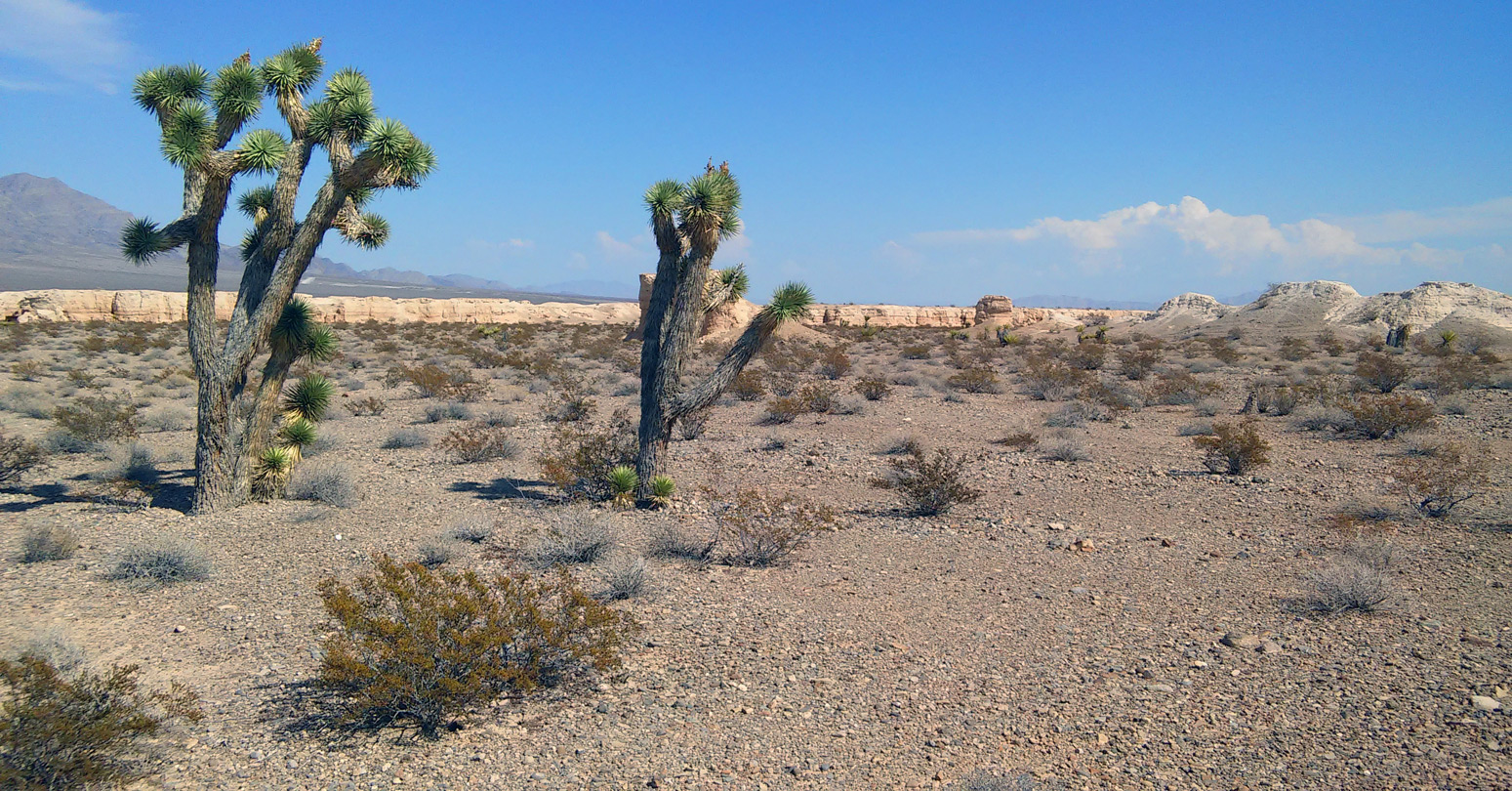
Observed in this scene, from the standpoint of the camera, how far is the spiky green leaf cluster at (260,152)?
364 inches

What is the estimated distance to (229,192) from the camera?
952cm

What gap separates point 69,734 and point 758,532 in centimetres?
569

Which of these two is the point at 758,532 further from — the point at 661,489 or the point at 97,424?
the point at 97,424

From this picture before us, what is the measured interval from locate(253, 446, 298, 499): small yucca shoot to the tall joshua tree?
0.13 meters

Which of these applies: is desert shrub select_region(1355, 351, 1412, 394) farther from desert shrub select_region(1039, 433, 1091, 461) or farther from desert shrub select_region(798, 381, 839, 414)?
desert shrub select_region(798, 381, 839, 414)

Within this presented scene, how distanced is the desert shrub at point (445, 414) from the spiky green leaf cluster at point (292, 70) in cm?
803

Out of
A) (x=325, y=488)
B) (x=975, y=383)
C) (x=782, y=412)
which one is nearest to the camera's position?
(x=325, y=488)

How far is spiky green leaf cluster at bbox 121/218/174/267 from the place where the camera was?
933 centimetres

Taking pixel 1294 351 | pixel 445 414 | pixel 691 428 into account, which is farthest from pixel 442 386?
pixel 1294 351

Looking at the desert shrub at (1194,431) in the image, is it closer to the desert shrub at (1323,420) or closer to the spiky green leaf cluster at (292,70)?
the desert shrub at (1323,420)

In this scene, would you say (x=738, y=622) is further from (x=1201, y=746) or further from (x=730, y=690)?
(x=1201, y=746)

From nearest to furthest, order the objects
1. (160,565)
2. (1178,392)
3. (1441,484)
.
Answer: (160,565) → (1441,484) → (1178,392)

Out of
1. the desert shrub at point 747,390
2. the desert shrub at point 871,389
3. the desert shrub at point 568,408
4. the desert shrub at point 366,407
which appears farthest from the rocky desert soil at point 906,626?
the desert shrub at point 871,389

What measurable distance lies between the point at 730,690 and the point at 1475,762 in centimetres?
419
